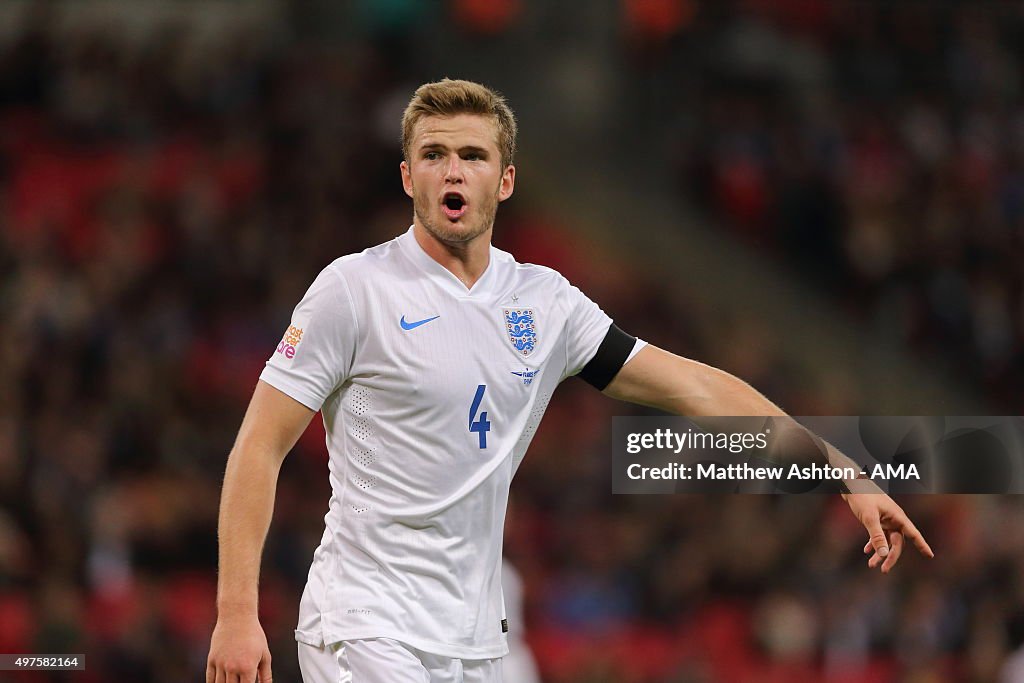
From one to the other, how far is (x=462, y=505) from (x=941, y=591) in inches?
267

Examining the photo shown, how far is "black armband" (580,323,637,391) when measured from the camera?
436 cm

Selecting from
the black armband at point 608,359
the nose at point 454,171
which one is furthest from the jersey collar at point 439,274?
the black armband at point 608,359

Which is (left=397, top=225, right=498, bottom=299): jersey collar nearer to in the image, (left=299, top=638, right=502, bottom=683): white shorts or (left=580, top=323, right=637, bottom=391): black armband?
(left=580, top=323, right=637, bottom=391): black armband

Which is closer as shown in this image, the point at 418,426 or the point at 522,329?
the point at 418,426

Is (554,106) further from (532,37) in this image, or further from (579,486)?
(579,486)

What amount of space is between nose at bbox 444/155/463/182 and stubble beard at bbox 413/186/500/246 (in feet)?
0.28

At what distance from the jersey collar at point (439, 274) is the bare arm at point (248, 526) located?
55 cm

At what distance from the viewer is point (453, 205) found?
404cm

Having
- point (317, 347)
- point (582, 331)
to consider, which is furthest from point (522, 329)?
point (317, 347)

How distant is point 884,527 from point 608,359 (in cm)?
94

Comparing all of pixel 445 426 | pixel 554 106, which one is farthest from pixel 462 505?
pixel 554 106

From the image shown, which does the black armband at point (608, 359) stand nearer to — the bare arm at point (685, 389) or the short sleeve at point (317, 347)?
the bare arm at point (685, 389)

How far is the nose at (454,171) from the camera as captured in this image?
3.98 metres

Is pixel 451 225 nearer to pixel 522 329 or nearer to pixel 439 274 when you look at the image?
pixel 439 274
